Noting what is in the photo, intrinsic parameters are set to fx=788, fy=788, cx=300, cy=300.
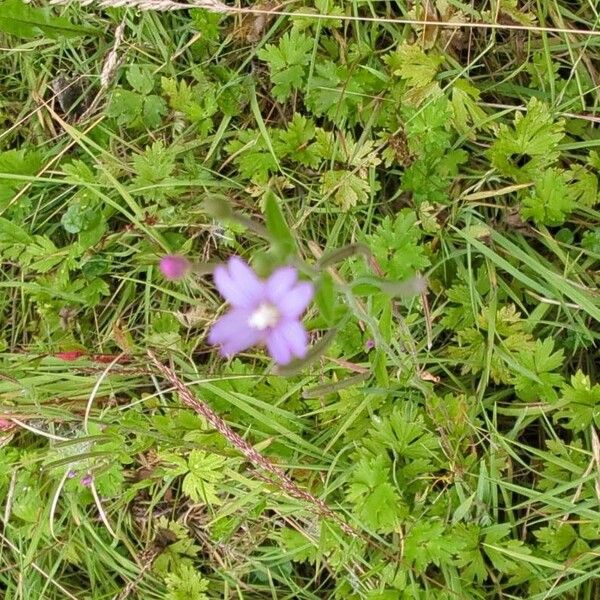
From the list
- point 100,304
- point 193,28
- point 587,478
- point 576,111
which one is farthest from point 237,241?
point 587,478

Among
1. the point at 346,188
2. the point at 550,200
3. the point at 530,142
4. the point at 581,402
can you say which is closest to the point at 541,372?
the point at 581,402

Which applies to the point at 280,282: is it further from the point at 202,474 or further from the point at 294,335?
the point at 202,474

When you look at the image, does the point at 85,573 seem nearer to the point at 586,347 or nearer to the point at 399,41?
the point at 586,347

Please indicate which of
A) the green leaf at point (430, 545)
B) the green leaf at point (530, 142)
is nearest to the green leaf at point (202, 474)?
the green leaf at point (430, 545)

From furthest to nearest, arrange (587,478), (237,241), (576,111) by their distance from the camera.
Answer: (237,241), (576,111), (587,478)

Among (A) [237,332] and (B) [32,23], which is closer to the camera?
(A) [237,332]

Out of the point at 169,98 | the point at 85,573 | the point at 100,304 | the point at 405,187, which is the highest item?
the point at 169,98

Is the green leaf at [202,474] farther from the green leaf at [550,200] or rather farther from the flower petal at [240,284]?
the green leaf at [550,200]
